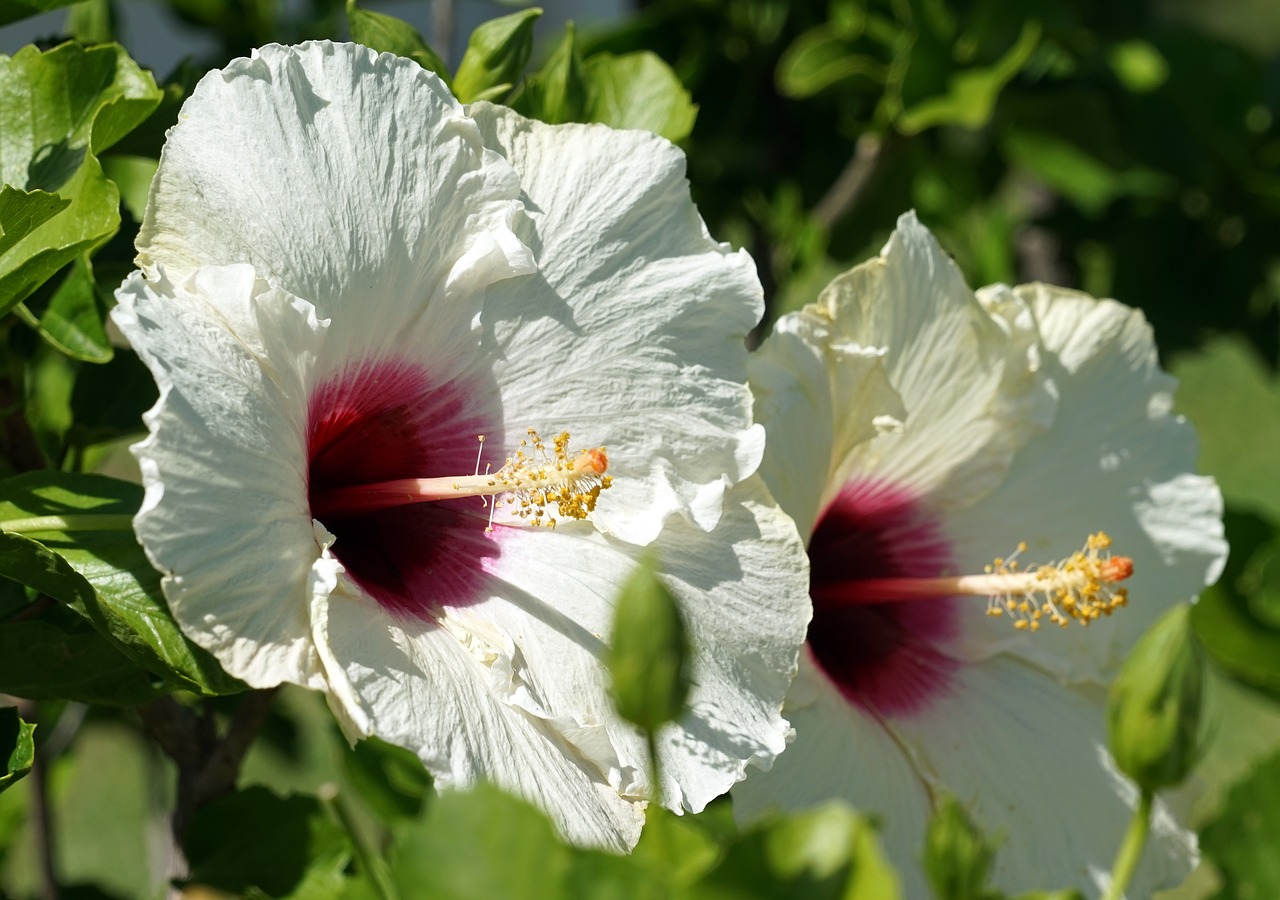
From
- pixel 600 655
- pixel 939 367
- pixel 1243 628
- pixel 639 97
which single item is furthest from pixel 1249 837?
pixel 639 97

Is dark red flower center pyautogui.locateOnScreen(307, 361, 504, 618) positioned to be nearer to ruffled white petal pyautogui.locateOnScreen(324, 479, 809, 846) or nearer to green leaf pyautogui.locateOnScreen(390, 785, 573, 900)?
ruffled white petal pyautogui.locateOnScreen(324, 479, 809, 846)

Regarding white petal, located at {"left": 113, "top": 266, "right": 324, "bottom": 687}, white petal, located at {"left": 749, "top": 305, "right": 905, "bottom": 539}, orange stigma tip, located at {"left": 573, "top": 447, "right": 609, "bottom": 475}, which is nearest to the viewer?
white petal, located at {"left": 113, "top": 266, "right": 324, "bottom": 687}

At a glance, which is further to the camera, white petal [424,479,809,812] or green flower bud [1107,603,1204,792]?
white petal [424,479,809,812]

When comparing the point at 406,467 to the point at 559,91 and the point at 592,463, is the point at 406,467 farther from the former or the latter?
the point at 559,91

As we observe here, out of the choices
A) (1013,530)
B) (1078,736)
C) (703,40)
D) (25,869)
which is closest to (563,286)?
(1013,530)

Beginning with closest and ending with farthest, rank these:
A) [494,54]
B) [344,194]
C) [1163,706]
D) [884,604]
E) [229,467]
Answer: [1163,706]
[229,467]
[344,194]
[494,54]
[884,604]

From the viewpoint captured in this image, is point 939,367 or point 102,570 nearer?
point 102,570

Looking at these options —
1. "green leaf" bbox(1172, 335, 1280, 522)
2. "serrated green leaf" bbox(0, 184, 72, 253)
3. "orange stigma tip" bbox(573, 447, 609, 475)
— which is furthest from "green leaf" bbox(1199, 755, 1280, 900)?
"green leaf" bbox(1172, 335, 1280, 522)
